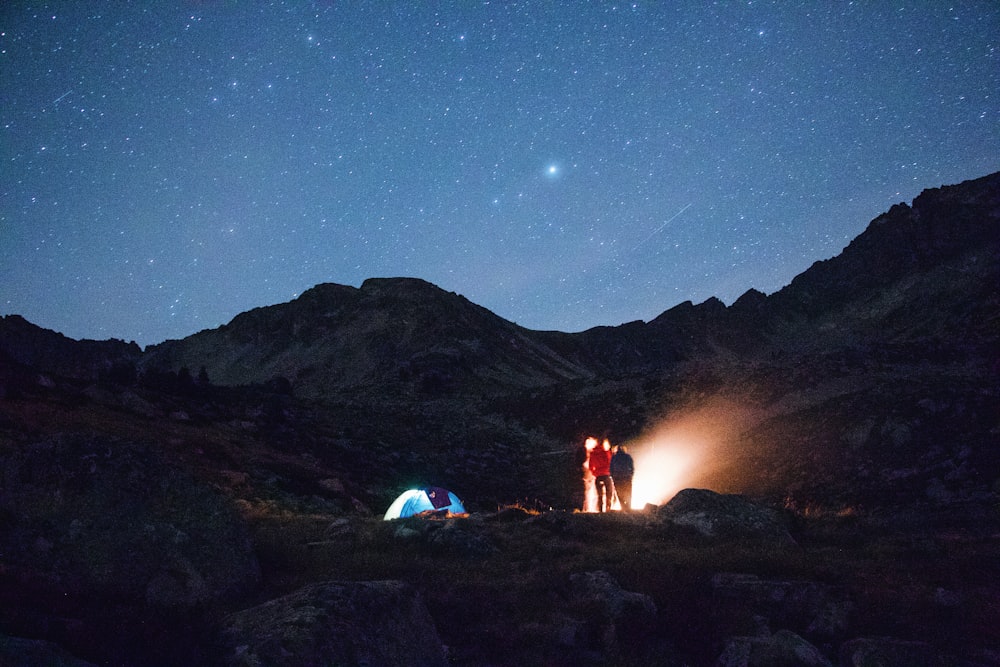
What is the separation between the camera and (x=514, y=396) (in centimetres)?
5375

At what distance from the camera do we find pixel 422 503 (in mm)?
20234

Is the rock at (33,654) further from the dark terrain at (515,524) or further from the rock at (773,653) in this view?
the rock at (773,653)

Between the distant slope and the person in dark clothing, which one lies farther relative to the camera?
the distant slope

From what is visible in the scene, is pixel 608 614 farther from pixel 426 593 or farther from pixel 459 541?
pixel 459 541

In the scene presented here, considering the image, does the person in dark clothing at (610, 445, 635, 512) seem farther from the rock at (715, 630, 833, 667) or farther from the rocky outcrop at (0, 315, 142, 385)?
the rocky outcrop at (0, 315, 142, 385)

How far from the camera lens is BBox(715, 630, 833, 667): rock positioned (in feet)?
21.9

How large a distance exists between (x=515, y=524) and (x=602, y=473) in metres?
4.99

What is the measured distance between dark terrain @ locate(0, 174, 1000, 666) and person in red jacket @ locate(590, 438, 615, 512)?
2790 millimetres

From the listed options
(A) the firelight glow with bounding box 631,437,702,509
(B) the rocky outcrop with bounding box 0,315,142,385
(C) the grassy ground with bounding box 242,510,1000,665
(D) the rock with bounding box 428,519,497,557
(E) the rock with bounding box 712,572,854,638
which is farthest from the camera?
(B) the rocky outcrop with bounding box 0,315,142,385

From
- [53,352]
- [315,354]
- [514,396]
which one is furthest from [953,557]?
[53,352]

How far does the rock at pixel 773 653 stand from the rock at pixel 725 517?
21.2 ft

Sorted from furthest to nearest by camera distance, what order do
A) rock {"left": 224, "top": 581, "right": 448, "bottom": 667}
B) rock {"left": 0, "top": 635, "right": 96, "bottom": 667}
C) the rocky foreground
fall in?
1. the rocky foreground
2. rock {"left": 224, "top": 581, "right": 448, "bottom": 667}
3. rock {"left": 0, "top": 635, "right": 96, "bottom": 667}

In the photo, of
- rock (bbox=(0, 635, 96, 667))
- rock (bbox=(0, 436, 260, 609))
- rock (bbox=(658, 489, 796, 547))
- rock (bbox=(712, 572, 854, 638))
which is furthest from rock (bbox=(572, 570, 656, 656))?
rock (bbox=(0, 635, 96, 667))

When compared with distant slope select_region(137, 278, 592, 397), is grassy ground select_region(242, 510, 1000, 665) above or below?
below
